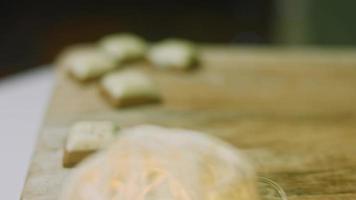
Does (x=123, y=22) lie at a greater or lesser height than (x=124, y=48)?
lesser

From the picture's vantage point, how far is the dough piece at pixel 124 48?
1.94m

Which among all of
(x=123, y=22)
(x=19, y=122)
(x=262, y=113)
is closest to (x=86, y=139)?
(x=19, y=122)

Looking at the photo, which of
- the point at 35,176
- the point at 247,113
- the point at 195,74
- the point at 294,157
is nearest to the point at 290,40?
the point at 195,74

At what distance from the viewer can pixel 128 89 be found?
166cm

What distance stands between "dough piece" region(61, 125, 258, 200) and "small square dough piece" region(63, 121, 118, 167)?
0.75ft

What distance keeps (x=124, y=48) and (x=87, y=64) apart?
19 cm

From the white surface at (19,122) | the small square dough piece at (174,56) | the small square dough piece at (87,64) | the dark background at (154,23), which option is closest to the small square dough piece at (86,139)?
the white surface at (19,122)

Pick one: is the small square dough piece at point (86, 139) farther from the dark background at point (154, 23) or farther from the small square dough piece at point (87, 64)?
the dark background at point (154, 23)

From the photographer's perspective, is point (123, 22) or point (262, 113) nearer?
point (262, 113)

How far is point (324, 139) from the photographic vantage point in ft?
5.00

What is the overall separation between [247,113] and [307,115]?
20cm

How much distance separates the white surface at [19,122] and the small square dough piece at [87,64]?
14 cm

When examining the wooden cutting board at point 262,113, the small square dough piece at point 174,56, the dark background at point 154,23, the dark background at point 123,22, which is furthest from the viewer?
the dark background at point 123,22

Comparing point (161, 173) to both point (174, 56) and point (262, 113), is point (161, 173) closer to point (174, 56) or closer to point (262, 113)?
point (262, 113)
